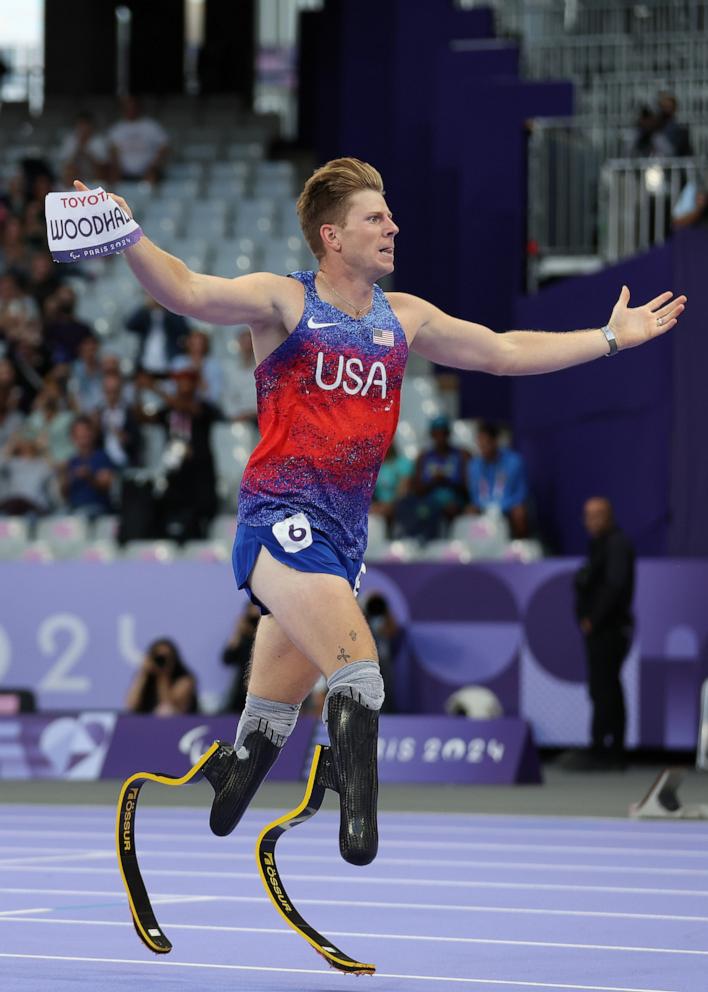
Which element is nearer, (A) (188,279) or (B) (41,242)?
(A) (188,279)

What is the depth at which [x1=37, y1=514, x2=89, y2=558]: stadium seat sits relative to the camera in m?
17.5

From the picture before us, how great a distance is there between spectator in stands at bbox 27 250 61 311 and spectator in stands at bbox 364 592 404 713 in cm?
672

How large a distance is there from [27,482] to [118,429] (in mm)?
984

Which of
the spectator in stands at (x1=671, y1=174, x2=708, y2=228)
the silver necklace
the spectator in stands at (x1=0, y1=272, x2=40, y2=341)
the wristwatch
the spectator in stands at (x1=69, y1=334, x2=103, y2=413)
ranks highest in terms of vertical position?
the spectator in stands at (x1=671, y1=174, x2=708, y2=228)

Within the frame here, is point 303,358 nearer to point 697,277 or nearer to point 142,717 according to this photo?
point 142,717

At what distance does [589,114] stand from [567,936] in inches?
649

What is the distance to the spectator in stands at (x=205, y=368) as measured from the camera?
1888cm

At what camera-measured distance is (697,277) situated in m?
16.1

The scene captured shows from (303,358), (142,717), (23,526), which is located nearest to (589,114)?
(23,526)

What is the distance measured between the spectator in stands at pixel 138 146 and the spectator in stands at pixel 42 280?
2.89 metres

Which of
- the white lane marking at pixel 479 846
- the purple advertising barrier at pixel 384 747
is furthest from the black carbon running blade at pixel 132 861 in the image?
the purple advertising barrier at pixel 384 747

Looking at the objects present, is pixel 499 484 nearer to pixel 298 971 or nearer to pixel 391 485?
pixel 391 485

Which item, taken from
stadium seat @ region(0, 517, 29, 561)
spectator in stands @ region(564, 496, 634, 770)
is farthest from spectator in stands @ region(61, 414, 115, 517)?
spectator in stands @ region(564, 496, 634, 770)

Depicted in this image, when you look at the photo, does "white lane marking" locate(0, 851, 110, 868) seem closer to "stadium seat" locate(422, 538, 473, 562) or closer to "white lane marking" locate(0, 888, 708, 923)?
"white lane marking" locate(0, 888, 708, 923)
